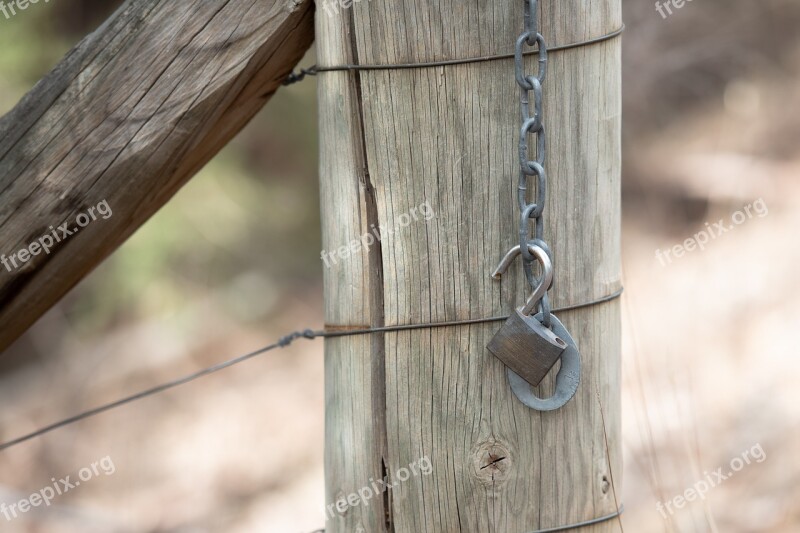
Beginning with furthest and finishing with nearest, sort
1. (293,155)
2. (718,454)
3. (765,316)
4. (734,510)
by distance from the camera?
(293,155) < (765,316) < (718,454) < (734,510)

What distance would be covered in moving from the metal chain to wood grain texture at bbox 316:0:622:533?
0.03m

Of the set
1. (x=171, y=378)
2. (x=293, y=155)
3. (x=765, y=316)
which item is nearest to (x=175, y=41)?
(x=765, y=316)

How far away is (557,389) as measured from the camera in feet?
3.82

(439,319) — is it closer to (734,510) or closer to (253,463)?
(734,510)

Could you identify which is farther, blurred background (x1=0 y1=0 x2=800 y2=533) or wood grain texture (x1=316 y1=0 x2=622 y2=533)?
blurred background (x1=0 y1=0 x2=800 y2=533)

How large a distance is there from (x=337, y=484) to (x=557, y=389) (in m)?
0.34
